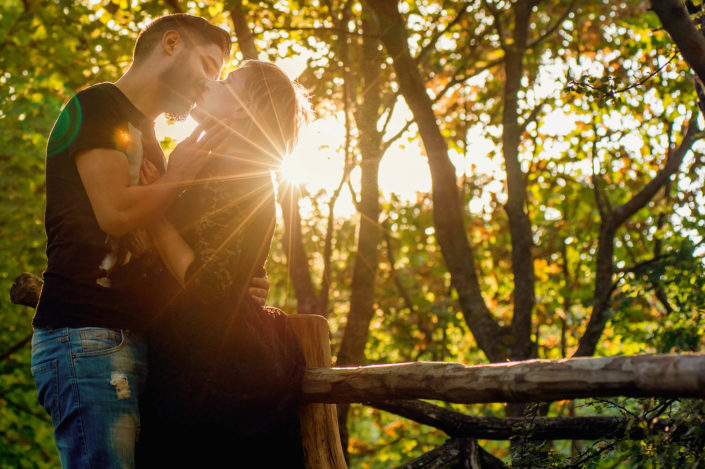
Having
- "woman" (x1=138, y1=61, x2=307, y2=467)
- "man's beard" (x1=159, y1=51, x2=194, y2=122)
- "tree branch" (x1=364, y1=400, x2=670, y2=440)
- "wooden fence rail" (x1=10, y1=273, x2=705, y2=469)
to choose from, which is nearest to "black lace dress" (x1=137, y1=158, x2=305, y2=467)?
"woman" (x1=138, y1=61, x2=307, y2=467)

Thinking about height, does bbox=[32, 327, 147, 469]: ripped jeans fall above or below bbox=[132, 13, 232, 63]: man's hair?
below

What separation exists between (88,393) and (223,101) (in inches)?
45.5

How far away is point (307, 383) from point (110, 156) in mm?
1084

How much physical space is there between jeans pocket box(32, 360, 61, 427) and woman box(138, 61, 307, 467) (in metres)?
0.29

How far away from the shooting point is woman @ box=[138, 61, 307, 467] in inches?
81.4

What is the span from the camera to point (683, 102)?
5.45 m

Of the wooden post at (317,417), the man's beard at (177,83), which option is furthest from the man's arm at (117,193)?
the wooden post at (317,417)

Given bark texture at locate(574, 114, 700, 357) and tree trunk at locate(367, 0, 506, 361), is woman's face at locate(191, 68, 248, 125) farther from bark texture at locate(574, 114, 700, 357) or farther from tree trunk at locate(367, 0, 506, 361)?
bark texture at locate(574, 114, 700, 357)

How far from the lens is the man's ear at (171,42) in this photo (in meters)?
2.32

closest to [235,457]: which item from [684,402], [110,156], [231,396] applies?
[231,396]

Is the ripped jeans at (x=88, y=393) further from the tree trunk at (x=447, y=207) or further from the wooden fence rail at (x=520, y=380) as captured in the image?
the tree trunk at (x=447, y=207)

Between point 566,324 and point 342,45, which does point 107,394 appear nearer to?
point 342,45

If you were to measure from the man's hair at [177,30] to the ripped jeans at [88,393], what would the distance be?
112cm

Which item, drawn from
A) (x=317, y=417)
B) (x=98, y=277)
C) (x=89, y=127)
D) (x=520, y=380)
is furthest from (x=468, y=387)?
(x=89, y=127)
